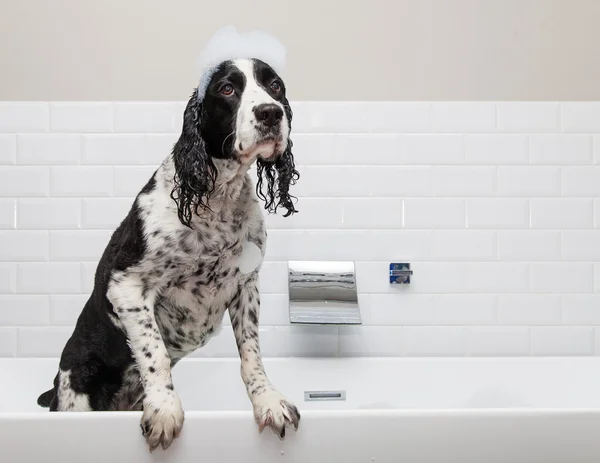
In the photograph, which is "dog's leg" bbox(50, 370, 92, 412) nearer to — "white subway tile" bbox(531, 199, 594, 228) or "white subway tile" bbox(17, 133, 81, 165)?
"white subway tile" bbox(17, 133, 81, 165)

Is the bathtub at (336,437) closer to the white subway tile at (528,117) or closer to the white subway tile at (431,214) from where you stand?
the white subway tile at (431,214)

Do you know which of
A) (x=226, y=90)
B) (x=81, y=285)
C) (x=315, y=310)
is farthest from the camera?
(x=81, y=285)

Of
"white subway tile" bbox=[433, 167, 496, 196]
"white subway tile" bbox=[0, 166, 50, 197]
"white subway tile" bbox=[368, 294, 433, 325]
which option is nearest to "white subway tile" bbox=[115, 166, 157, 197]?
"white subway tile" bbox=[0, 166, 50, 197]

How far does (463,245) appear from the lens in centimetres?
278

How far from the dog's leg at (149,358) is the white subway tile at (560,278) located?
173cm

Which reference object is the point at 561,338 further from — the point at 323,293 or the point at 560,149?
the point at 323,293

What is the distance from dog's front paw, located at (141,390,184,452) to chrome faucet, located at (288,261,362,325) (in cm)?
98

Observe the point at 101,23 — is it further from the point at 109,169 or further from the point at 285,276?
the point at 285,276

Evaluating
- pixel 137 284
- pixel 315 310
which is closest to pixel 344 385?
pixel 315 310

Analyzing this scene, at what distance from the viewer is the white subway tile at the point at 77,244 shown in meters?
2.72

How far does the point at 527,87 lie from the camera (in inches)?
110

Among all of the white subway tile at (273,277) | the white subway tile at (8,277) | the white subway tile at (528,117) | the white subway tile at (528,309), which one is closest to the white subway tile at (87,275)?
the white subway tile at (8,277)

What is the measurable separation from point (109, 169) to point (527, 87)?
1.78 m

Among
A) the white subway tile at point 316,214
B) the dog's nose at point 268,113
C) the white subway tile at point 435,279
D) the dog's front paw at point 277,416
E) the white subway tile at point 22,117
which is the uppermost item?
the white subway tile at point 22,117
